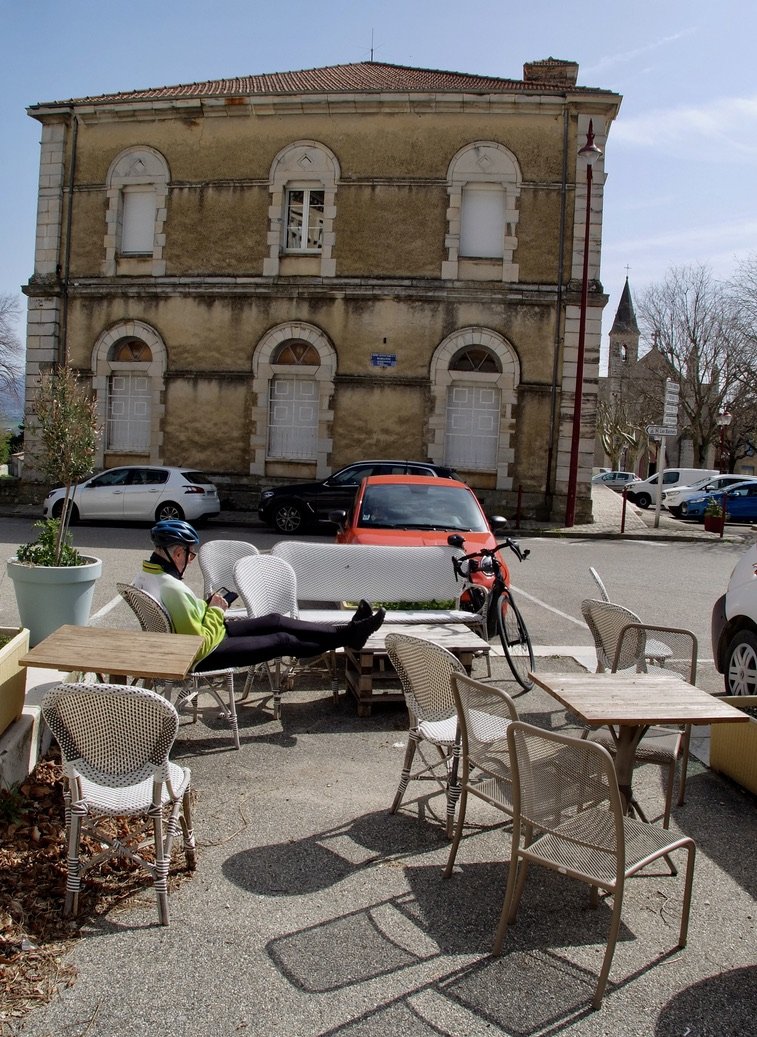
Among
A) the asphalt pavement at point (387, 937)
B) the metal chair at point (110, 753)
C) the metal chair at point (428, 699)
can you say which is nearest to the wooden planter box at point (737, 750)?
the asphalt pavement at point (387, 937)

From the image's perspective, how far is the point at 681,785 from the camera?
5039mm

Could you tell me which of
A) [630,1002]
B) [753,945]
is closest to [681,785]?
[753,945]

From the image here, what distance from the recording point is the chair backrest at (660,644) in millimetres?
5566

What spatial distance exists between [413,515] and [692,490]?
24802 mm

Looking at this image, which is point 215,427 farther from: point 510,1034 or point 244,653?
point 510,1034

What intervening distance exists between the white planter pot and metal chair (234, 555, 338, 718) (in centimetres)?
115

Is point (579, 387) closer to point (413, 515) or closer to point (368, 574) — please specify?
point (413, 515)

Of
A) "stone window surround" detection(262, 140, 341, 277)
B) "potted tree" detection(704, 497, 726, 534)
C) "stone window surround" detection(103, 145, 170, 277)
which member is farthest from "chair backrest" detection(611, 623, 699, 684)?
"stone window surround" detection(103, 145, 170, 277)

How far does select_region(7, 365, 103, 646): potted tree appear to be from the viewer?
6613 millimetres

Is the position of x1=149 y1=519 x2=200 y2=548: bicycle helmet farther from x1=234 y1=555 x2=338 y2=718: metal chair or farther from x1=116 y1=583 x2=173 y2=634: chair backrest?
x1=234 y1=555 x2=338 y2=718: metal chair

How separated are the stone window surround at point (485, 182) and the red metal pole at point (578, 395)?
1.62 metres

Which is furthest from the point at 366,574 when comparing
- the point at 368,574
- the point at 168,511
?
the point at 168,511

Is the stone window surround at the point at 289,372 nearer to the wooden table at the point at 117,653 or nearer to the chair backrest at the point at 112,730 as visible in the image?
the wooden table at the point at 117,653

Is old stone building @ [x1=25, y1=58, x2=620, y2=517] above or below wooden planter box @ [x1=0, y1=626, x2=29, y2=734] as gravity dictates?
above
